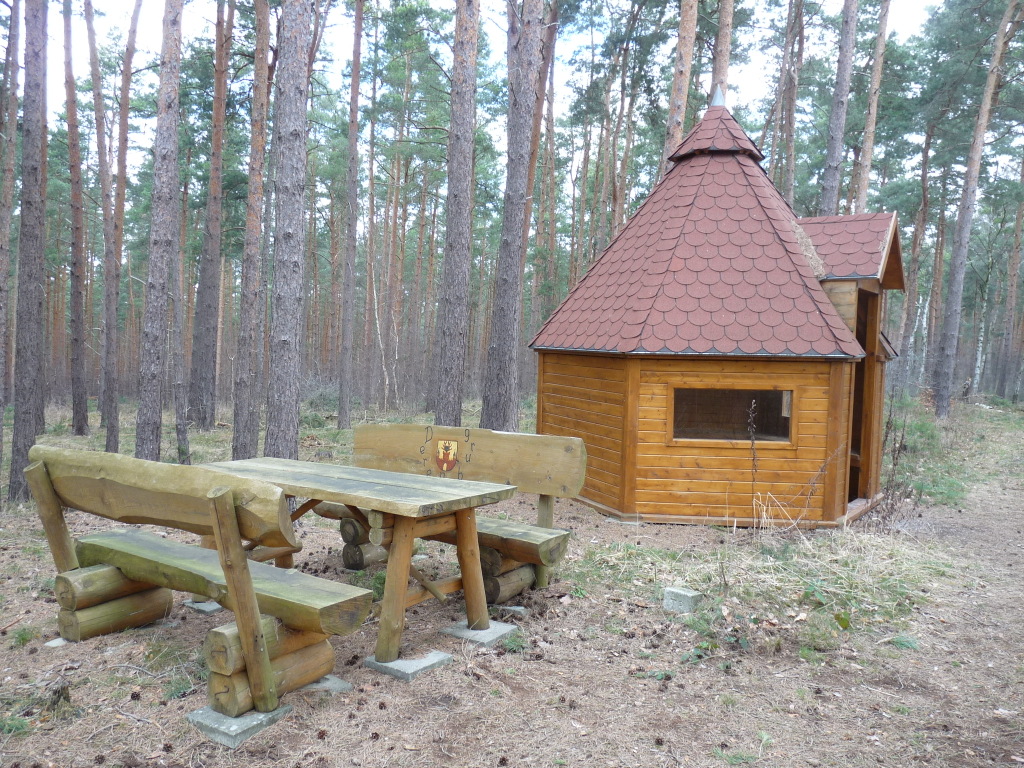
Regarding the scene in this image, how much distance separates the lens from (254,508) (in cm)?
294

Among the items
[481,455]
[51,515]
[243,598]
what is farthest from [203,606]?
[481,455]

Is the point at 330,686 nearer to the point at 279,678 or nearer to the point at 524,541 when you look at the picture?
the point at 279,678

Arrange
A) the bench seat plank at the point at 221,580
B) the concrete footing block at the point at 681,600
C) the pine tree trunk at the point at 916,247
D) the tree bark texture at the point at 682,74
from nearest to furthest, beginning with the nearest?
the bench seat plank at the point at 221,580 → the concrete footing block at the point at 681,600 → the tree bark texture at the point at 682,74 → the pine tree trunk at the point at 916,247

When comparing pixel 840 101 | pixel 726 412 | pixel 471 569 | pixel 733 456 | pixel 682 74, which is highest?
pixel 840 101

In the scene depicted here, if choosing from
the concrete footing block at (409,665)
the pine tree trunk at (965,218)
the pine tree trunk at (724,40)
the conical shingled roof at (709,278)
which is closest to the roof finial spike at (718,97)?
the conical shingled roof at (709,278)

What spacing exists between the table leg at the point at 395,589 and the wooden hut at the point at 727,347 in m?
4.28

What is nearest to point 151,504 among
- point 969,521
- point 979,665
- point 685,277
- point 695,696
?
point 695,696

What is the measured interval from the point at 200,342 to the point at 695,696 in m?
15.1

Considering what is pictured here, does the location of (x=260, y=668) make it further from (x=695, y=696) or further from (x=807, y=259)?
(x=807, y=259)

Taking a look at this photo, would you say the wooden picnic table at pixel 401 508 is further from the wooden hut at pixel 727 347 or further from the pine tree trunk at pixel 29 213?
the pine tree trunk at pixel 29 213

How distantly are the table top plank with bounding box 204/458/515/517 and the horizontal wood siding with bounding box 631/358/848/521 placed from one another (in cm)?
371

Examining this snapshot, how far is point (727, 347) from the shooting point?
749cm

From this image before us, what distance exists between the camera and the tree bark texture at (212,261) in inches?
522

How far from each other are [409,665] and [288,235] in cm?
434
